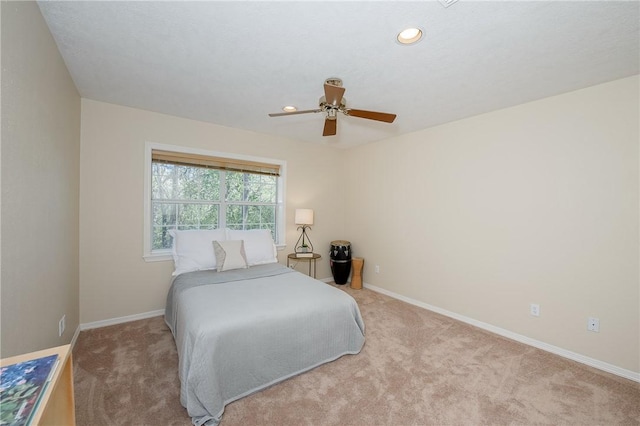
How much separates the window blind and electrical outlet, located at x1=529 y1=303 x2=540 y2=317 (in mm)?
3484

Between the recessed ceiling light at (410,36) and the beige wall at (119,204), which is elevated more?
the recessed ceiling light at (410,36)

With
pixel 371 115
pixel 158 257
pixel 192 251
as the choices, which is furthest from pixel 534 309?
pixel 158 257

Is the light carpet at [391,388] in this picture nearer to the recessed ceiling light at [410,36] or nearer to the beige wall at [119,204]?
the beige wall at [119,204]

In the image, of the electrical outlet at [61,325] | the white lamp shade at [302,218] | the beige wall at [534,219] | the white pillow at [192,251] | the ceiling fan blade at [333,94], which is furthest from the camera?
the white lamp shade at [302,218]

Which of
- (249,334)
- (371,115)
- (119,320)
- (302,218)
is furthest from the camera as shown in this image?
(302,218)

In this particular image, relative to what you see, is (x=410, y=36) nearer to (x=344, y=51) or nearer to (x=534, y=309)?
(x=344, y=51)

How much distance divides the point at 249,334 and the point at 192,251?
1.64 meters

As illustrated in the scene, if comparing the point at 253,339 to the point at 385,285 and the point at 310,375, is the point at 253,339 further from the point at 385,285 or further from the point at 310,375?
the point at 385,285

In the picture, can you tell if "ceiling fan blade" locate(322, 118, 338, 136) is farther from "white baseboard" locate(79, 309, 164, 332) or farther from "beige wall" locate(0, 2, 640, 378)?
"white baseboard" locate(79, 309, 164, 332)

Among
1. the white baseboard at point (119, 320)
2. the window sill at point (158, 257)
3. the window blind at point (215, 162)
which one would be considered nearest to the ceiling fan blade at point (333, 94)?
the window blind at point (215, 162)

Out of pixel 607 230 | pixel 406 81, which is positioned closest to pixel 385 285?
pixel 607 230

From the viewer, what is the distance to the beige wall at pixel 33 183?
127 centimetres

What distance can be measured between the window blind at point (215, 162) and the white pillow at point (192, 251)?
0.87 metres

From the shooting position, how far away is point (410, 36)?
1.76m
